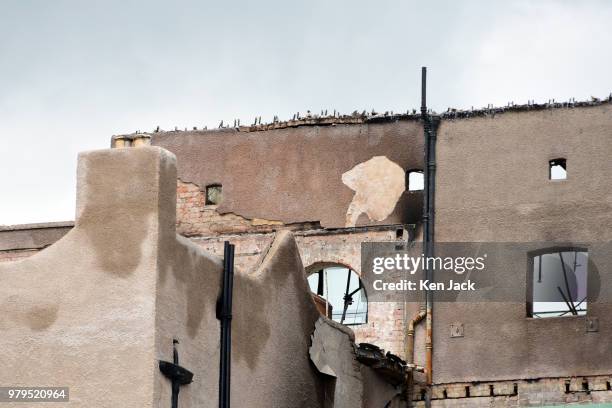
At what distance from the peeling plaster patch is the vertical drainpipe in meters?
0.49

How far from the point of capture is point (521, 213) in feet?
90.0

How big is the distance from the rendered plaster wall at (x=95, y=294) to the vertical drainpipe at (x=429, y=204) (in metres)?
12.0

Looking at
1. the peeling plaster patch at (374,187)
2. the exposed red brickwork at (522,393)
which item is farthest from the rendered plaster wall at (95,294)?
the peeling plaster patch at (374,187)

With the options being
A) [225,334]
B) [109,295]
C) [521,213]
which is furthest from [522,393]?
[109,295]

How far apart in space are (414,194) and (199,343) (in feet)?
39.0

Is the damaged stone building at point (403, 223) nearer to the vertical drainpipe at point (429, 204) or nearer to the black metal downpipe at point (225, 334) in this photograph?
the vertical drainpipe at point (429, 204)

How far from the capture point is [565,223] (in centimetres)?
2725

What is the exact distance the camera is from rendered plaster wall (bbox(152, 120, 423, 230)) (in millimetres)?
28344

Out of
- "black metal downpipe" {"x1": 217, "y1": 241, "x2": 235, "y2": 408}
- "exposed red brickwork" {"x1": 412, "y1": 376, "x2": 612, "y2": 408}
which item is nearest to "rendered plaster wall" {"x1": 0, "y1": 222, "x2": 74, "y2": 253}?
"exposed red brickwork" {"x1": 412, "y1": 376, "x2": 612, "y2": 408}

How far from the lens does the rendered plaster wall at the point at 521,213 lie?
26750 mm

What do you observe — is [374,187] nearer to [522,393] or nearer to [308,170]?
[308,170]

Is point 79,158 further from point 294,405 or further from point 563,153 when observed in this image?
point 563,153

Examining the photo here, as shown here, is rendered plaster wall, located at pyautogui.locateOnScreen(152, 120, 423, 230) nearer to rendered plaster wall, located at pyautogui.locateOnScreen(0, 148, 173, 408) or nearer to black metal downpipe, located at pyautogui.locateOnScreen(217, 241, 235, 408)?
black metal downpipe, located at pyautogui.locateOnScreen(217, 241, 235, 408)

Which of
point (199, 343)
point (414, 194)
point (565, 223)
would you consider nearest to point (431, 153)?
point (414, 194)
